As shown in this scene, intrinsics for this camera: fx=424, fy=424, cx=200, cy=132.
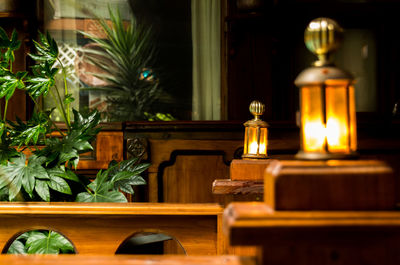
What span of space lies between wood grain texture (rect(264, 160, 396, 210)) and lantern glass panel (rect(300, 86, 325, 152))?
0.13 meters

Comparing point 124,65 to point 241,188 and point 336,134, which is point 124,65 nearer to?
point 241,188

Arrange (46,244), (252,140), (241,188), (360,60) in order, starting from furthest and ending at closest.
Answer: (360,60) → (252,140) → (46,244) → (241,188)

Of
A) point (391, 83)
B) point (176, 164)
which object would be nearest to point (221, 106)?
point (176, 164)

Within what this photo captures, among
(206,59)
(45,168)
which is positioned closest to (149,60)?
(206,59)

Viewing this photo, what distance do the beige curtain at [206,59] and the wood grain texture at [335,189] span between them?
301 cm

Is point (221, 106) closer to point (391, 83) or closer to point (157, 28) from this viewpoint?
point (157, 28)

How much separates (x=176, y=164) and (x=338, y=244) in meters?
2.37

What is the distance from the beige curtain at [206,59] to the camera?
364 cm

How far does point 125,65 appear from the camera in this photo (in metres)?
3.65

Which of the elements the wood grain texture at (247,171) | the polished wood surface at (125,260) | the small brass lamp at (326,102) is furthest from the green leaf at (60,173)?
the small brass lamp at (326,102)

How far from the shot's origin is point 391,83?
3.35 m

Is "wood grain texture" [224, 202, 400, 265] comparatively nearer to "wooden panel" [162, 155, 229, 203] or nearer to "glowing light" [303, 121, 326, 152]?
"glowing light" [303, 121, 326, 152]

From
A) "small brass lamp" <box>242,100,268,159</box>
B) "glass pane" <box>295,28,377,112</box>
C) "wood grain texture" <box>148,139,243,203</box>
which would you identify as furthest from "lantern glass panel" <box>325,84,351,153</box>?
"glass pane" <box>295,28,377,112</box>

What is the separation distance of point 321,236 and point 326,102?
0.85 feet
